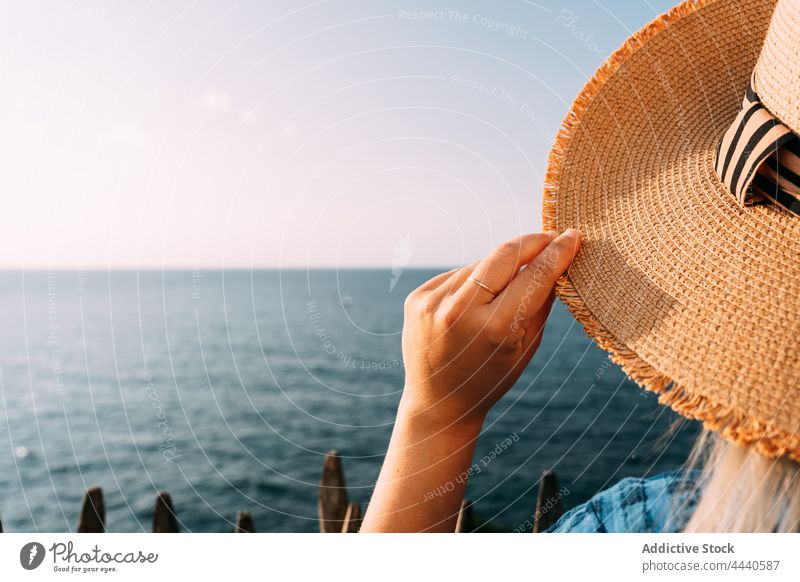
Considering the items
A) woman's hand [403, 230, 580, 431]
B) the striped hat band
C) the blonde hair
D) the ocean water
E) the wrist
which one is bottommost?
the ocean water

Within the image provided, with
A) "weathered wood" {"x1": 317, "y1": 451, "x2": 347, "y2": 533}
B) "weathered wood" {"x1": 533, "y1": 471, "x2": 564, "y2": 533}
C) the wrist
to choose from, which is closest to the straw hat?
the wrist

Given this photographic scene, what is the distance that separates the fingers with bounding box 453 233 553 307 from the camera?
2.40 ft

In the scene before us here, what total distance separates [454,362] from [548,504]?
1660 mm

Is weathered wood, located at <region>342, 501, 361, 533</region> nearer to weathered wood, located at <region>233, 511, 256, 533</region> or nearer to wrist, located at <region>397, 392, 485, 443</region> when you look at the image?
weathered wood, located at <region>233, 511, 256, 533</region>

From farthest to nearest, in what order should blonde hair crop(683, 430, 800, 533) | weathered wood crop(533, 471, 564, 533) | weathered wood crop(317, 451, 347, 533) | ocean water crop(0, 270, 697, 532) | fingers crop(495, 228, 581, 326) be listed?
ocean water crop(0, 270, 697, 532) < weathered wood crop(317, 451, 347, 533) < weathered wood crop(533, 471, 564, 533) < fingers crop(495, 228, 581, 326) < blonde hair crop(683, 430, 800, 533)

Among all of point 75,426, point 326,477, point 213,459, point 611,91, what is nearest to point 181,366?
point 75,426

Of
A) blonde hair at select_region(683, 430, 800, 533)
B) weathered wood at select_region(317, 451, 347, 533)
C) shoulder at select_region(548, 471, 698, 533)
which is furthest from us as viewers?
weathered wood at select_region(317, 451, 347, 533)

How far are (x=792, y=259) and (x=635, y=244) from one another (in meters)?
0.19

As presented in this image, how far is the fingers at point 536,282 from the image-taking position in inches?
28.2

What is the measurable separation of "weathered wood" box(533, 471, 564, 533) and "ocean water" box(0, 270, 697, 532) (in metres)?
1.99

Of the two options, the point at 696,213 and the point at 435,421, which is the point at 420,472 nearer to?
the point at 435,421

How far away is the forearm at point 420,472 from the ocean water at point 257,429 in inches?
130

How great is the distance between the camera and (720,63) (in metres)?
0.90

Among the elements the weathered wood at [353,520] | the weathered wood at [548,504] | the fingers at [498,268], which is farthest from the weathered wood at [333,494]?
the fingers at [498,268]
